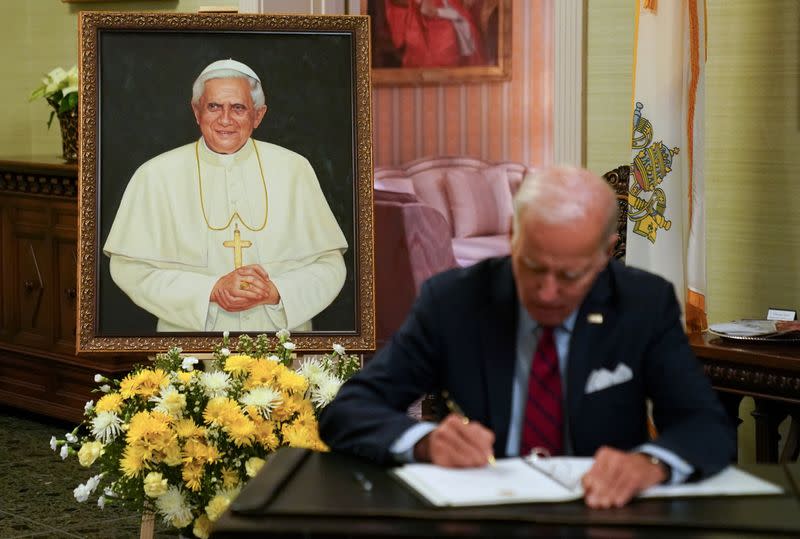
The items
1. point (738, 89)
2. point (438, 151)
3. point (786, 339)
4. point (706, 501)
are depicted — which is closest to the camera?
point (706, 501)

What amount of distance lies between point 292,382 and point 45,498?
213 centimetres

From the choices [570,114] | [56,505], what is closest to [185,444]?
[56,505]

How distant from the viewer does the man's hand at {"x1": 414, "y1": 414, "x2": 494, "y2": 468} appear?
188 cm

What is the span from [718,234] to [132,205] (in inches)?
73.6

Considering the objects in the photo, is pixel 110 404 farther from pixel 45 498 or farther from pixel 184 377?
pixel 45 498

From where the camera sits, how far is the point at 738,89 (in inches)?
163

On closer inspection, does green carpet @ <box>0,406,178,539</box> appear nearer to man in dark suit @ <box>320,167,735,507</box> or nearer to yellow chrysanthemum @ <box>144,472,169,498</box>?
yellow chrysanthemum @ <box>144,472,169,498</box>

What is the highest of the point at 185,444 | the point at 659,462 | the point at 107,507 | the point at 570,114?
the point at 570,114

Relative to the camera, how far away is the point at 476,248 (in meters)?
8.80

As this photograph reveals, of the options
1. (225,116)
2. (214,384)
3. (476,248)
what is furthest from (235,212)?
(476,248)

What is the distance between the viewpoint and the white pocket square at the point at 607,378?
208 cm

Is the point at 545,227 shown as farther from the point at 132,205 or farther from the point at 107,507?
the point at 107,507

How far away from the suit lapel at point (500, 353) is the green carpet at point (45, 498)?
2491mm

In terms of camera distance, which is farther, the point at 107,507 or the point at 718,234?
the point at 107,507
